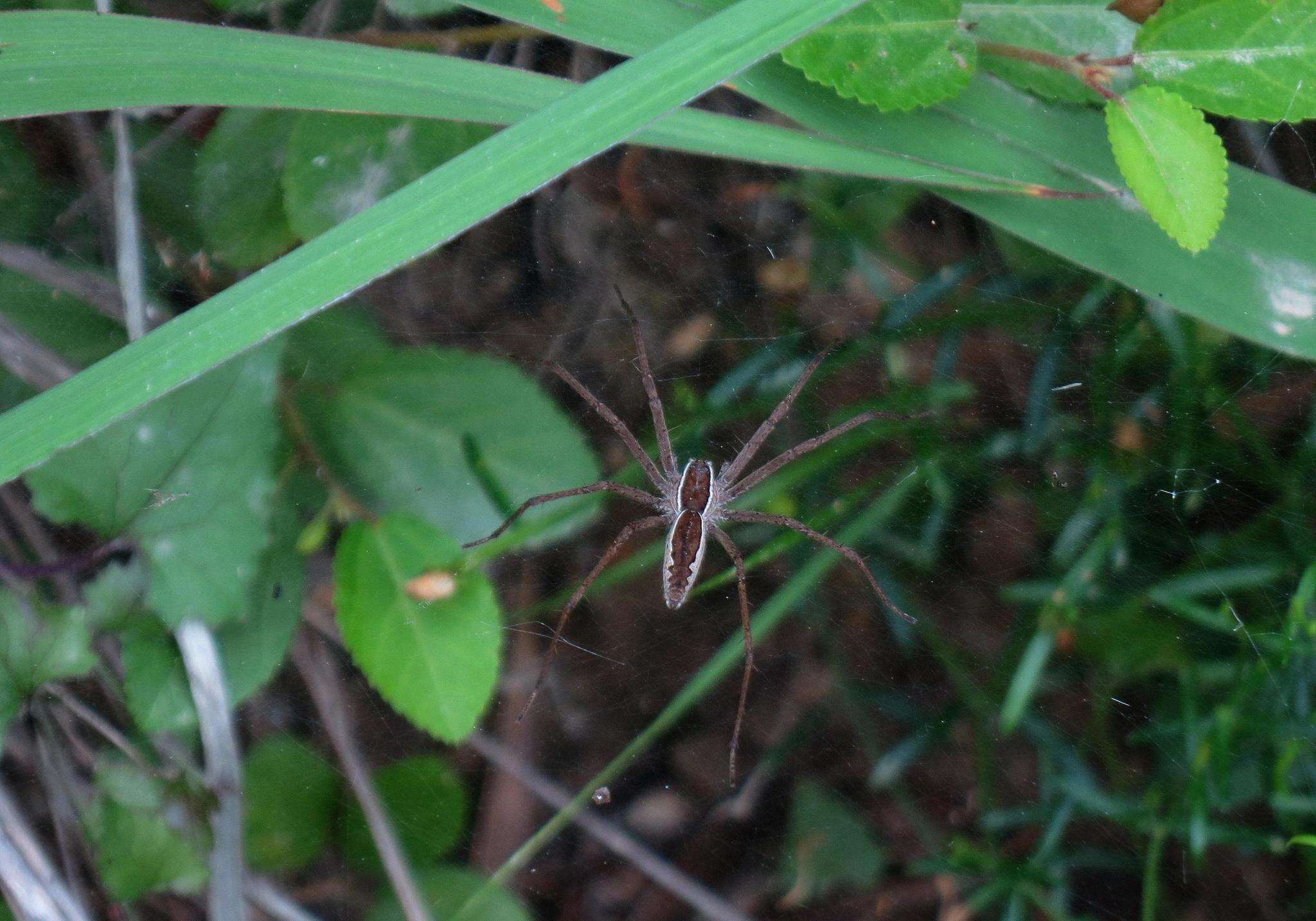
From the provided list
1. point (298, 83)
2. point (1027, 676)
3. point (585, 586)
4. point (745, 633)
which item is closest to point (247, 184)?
point (298, 83)

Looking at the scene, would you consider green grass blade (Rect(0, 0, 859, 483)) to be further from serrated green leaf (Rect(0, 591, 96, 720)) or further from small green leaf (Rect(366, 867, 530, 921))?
small green leaf (Rect(366, 867, 530, 921))

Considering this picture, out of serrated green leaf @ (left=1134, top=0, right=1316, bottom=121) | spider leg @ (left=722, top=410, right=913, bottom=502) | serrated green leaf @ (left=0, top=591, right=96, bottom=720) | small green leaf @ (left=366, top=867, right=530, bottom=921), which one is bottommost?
small green leaf @ (left=366, top=867, right=530, bottom=921)

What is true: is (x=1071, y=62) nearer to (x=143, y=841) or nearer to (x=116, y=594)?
(x=116, y=594)

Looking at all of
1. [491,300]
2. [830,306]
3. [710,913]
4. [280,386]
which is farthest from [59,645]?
[830,306]

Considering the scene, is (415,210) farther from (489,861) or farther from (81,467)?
(489,861)

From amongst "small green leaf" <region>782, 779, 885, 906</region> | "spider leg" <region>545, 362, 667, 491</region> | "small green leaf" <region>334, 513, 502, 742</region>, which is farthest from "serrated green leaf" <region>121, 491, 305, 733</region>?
"small green leaf" <region>782, 779, 885, 906</region>

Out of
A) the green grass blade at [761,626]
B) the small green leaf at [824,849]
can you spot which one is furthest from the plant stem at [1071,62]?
the small green leaf at [824,849]
